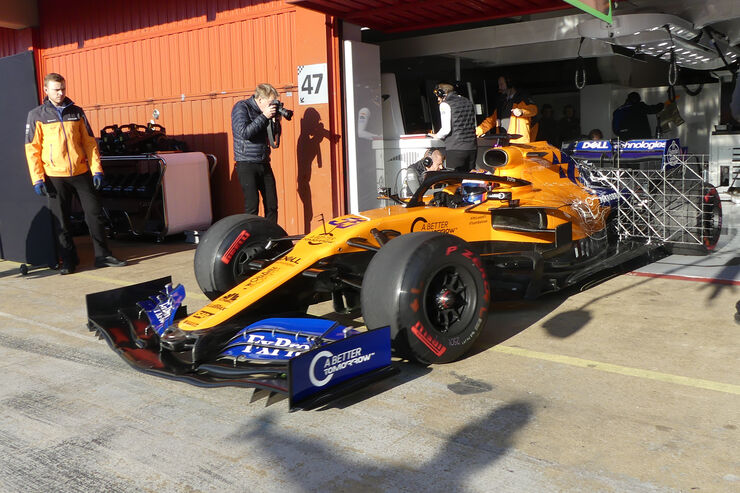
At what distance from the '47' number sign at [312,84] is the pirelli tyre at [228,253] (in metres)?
4.19

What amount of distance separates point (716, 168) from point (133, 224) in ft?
32.1

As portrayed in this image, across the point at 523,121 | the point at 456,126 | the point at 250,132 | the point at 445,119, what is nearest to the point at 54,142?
the point at 250,132

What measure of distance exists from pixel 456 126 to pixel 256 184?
2424 mm

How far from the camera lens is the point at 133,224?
9.55 metres

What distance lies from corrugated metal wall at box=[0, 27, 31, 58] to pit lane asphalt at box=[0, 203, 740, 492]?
32.3ft

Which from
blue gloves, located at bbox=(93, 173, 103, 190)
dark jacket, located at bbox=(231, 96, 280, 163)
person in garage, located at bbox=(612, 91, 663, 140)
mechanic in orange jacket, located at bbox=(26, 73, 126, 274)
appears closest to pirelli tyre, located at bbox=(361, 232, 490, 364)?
dark jacket, located at bbox=(231, 96, 280, 163)

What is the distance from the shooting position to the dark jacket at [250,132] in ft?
25.3

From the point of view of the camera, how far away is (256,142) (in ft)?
25.7

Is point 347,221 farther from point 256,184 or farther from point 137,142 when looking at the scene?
point 137,142

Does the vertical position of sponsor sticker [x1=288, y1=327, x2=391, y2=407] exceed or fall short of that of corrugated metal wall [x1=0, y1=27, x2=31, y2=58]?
it falls short

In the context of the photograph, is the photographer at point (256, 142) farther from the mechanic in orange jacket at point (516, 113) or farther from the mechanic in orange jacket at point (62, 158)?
the mechanic in orange jacket at point (516, 113)

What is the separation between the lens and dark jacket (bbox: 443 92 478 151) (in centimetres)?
795

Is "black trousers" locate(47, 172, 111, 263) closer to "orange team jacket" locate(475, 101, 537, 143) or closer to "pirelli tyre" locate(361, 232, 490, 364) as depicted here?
"pirelli tyre" locate(361, 232, 490, 364)

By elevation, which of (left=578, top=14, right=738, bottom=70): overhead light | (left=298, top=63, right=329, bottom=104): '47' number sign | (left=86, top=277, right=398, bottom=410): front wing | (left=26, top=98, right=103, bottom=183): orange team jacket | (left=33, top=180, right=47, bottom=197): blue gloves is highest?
(left=578, top=14, right=738, bottom=70): overhead light
